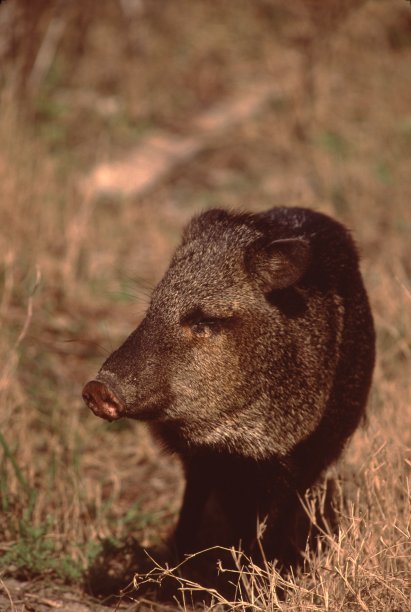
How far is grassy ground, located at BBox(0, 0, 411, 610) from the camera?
12.0 ft

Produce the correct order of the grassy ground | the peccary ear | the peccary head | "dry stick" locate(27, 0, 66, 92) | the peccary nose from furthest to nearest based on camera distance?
1. "dry stick" locate(27, 0, 66, 92)
2. the grassy ground
3. the peccary ear
4. the peccary head
5. the peccary nose

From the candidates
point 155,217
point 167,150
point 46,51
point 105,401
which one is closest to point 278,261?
point 105,401

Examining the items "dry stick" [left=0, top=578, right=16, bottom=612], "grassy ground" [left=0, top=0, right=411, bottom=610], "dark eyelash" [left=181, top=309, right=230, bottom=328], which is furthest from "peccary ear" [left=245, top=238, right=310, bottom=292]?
"dry stick" [left=0, top=578, right=16, bottom=612]

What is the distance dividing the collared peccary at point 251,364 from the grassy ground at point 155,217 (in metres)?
0.28

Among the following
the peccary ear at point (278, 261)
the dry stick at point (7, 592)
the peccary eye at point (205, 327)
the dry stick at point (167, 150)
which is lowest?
the dry stick at point (7, 592)

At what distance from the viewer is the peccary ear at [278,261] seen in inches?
134

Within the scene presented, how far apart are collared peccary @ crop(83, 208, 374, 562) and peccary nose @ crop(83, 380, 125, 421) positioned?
5 centimetres

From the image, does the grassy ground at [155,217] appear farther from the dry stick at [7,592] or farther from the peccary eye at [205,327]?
the peccary eye at [205,327]

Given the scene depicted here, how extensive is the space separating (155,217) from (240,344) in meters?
4.13

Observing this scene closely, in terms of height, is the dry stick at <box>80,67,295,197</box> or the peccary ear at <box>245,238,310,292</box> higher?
the dry stick at <box>80,67,295,197</box>

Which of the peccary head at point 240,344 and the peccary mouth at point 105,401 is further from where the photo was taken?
the peccary head at point 240,344

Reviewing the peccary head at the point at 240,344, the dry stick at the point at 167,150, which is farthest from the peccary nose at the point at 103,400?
the dry stick at the point at 167,150

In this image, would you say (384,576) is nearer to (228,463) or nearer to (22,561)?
(228,463)

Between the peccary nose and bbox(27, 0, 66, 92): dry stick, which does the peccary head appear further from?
bbox(27, 0, 66, 92): dry stick
